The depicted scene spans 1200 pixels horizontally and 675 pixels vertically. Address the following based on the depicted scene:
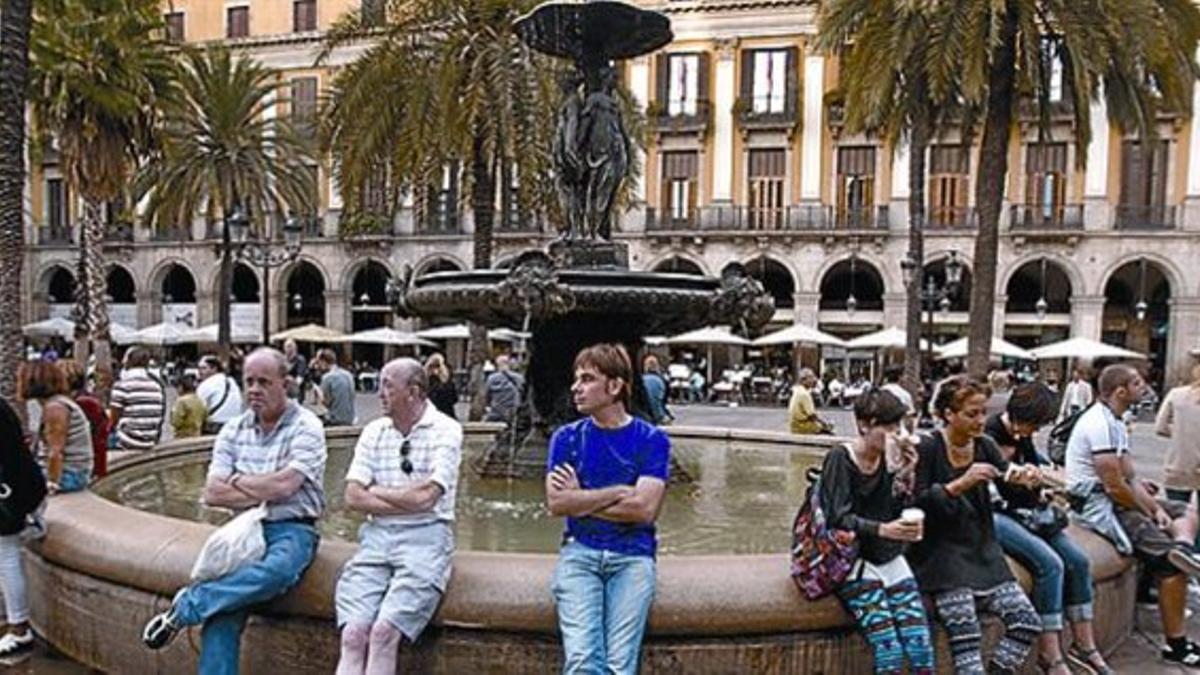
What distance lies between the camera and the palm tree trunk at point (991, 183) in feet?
56.3

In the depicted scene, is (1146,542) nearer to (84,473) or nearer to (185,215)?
(84,473)

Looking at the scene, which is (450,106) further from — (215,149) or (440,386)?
(215,149)

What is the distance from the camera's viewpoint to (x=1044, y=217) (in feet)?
115

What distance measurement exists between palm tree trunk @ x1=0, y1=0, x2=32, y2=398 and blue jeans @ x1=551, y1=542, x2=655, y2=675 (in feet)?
25.1

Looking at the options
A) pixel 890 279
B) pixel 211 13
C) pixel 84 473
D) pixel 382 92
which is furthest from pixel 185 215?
pixel 84 473

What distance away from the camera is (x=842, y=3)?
63.0ft

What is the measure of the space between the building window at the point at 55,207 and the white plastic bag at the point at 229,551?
1879 inches

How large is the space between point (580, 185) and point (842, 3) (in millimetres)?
13103

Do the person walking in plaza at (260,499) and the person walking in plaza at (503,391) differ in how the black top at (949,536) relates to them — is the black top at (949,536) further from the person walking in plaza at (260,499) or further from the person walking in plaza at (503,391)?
the person walking in plaza at (503,391)

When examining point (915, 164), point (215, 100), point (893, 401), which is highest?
point (215, 100)

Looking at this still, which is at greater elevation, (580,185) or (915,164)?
(915,164)

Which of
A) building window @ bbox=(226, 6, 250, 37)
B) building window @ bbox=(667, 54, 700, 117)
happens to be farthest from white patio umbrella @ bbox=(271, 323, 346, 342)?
building window @ bbox=(226, 6, 250, 37)

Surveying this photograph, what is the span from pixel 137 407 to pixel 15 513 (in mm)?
4419

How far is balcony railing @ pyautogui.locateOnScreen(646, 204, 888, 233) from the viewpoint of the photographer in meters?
36.4
